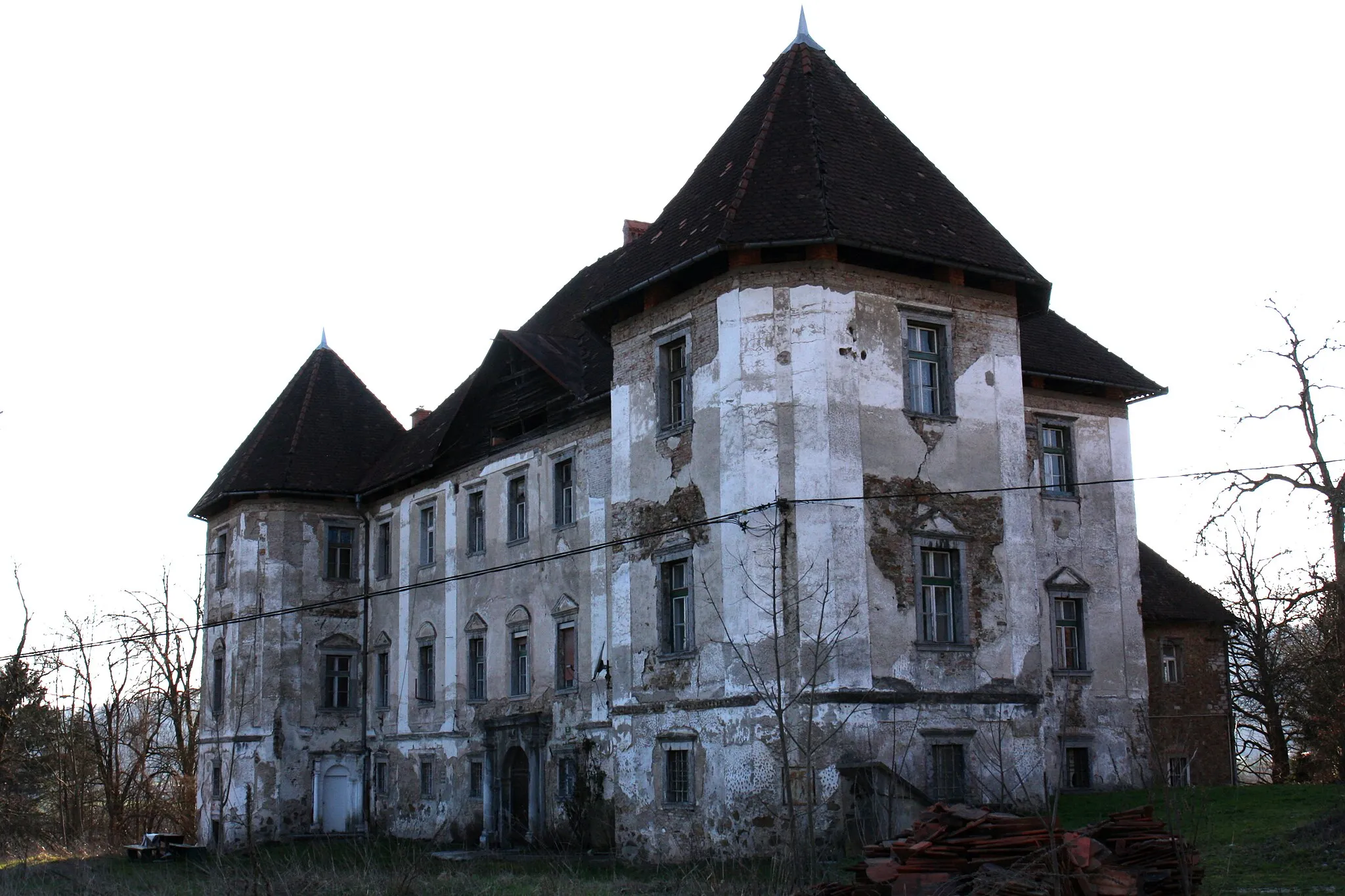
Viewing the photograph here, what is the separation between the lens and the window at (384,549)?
33.2m

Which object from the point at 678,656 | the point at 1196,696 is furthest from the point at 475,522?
the point at 1196,696

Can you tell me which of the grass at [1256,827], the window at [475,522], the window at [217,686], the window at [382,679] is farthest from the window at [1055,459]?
the window at [217,686]

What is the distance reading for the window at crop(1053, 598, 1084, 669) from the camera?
24391mm

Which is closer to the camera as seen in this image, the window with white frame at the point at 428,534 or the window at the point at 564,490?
the window at the point at 564,490

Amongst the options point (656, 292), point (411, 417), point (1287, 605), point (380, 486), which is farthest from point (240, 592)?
point (1287, 605)

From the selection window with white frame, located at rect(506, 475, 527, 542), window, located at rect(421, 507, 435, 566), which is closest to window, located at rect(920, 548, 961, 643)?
window with white frame, located at rect(506, 475, 527, 542)

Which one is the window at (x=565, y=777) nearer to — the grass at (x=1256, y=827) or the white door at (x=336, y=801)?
the grass at (x=1256, y=827)

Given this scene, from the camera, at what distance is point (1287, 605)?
31.3 m

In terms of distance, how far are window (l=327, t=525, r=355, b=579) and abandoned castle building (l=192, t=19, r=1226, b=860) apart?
16.8 feet

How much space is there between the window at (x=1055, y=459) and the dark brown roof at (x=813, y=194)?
4.36 meters

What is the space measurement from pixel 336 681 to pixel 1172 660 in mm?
17942

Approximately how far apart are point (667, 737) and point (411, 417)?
Answer: 20091 mm

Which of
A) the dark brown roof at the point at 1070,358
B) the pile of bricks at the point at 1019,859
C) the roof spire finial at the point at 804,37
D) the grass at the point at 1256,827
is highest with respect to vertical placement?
the roof spire finial at the point at 804,37

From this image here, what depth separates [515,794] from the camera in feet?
88.6
